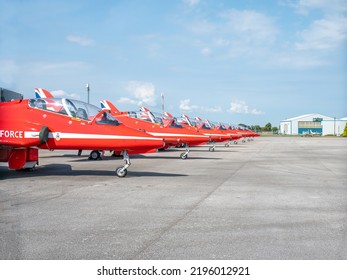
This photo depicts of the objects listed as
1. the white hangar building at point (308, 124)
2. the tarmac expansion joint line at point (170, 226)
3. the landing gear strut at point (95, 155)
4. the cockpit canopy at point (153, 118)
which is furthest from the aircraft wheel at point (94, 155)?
the white hangar building at point (308, 124)

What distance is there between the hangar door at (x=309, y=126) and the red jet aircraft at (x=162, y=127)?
164 meters

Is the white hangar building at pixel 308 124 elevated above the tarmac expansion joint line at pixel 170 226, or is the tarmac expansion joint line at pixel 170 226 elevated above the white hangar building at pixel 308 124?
the white hangar building at pixel 308 124

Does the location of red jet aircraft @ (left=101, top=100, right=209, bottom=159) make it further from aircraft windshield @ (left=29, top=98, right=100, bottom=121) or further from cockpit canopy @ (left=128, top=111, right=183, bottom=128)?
aircraft windshield @ (left=29, top=98, right=100, bottom=121)

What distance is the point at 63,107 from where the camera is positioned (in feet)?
A: 41.4

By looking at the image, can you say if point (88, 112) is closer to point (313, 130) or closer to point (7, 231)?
point (7, 231)

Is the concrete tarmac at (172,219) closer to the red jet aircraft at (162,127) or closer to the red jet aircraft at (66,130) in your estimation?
the red jet aircraft at (66,130)

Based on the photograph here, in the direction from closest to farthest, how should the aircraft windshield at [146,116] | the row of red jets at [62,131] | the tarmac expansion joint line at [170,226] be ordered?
the tarmac expansion joint line at [170,226] → the row of red jets at [62,131] → the aircraft windshield at [146,116]

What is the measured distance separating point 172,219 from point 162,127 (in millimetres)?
16676

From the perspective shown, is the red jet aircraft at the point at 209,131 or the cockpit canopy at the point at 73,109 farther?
the red jet aircraft at the point at 209,131

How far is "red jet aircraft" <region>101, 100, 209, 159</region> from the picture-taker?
22906 mm

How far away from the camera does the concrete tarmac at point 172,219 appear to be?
4.89 m

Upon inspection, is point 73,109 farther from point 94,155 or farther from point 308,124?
point 308,124

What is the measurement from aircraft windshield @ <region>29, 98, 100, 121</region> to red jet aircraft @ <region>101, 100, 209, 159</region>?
33.2 feet

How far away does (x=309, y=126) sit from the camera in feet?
584
